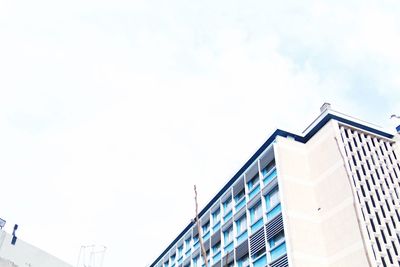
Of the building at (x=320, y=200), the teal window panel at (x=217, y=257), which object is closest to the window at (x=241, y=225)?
the building at (x=320, y=200)

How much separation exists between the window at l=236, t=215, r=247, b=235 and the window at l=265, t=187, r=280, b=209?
9.44ft

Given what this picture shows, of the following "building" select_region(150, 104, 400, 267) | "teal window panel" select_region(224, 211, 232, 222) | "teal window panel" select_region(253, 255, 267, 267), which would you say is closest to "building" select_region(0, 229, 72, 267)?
"building" select_region(150, 104, 400, 267)

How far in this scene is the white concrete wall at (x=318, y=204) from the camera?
19.9 meters

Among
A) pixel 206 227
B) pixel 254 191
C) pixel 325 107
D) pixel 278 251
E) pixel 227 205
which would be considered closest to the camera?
pixel 278 251

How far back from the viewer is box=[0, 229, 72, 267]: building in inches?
1282

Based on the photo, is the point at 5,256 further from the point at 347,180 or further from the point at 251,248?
the point at 347,180

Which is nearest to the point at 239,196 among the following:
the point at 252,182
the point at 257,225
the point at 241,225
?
the point at 252,182

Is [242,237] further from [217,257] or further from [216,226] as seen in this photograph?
[216,226]

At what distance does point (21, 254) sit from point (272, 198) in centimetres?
2287

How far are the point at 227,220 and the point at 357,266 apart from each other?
455 inches

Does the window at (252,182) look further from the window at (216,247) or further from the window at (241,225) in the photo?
the window at (216,247)

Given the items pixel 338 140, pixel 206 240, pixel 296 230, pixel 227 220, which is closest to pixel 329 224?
pixel 296 230

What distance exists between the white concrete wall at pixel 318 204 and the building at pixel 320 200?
0.05 metres

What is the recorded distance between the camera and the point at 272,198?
950 inches
